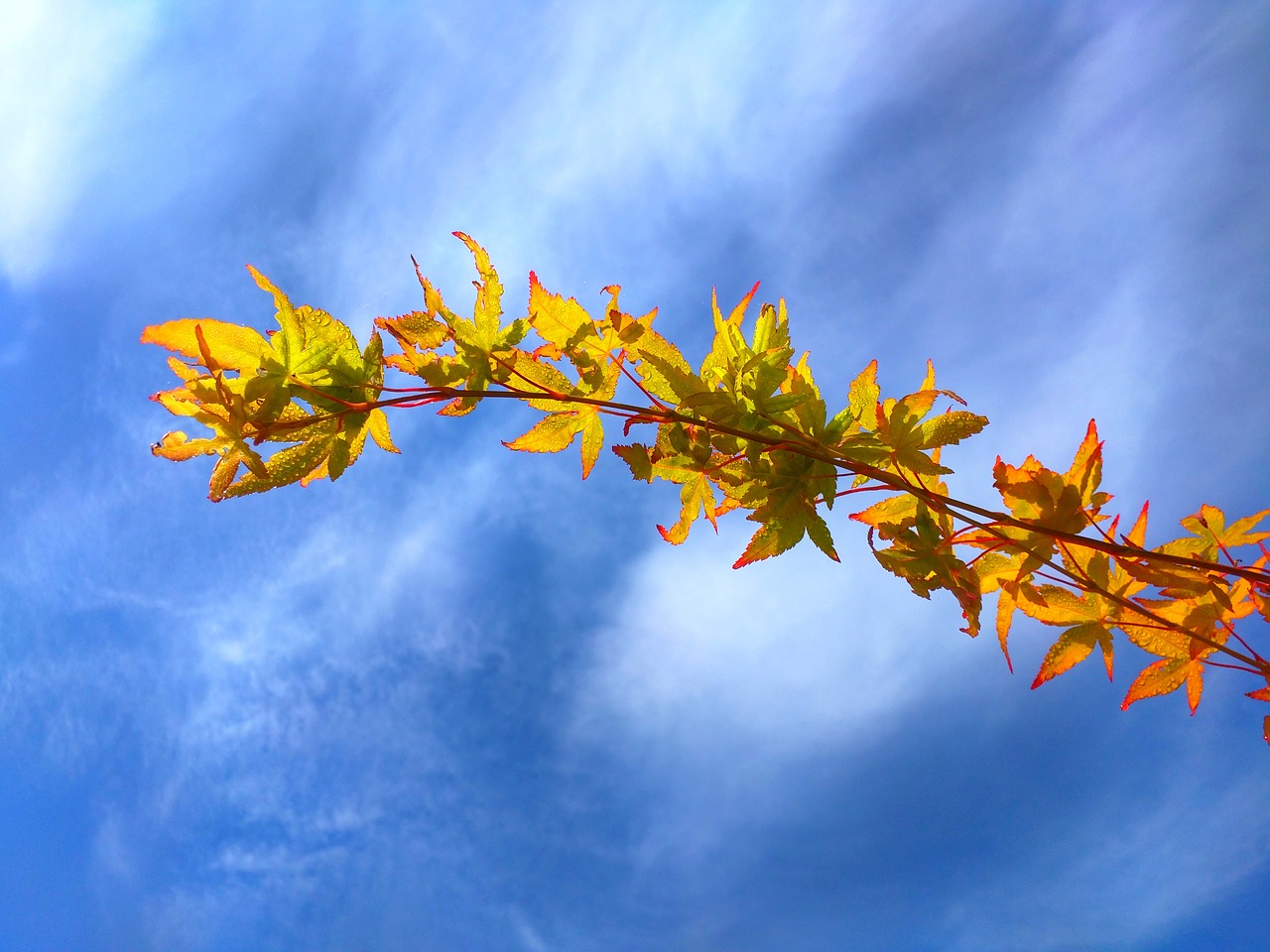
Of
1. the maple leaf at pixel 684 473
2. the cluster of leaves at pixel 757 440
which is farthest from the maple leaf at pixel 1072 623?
the maple leaf at pixel 684 473

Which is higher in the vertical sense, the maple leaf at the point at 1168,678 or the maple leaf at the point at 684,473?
the maple leaf at the point at 684,473

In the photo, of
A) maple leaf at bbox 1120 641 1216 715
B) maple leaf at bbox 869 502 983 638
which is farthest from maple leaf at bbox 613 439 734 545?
maple leaf at bbox 1120 641 1216 715

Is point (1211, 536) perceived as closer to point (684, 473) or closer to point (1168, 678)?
point (1168, 678)

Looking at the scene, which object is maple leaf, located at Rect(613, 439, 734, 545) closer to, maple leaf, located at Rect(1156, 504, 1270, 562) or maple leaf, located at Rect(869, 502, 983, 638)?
maple leaf, located at Rect(869, 502, 983, 638)

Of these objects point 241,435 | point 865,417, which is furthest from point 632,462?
point 241,435

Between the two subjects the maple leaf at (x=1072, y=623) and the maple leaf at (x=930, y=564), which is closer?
the maple leaf at (x=930, y=564)

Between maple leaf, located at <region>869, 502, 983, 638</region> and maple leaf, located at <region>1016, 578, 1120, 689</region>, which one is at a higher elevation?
maple leaf, located at <region>869, 502, 983, 638</region>

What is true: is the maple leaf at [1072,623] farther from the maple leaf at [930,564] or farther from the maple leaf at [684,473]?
the maple leaf at [684,473]

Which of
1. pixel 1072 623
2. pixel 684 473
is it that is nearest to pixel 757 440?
pixel 684 473

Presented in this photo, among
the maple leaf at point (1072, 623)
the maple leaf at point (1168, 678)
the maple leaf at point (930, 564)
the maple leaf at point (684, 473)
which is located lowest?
the maple leaf at point (1168, 678)
